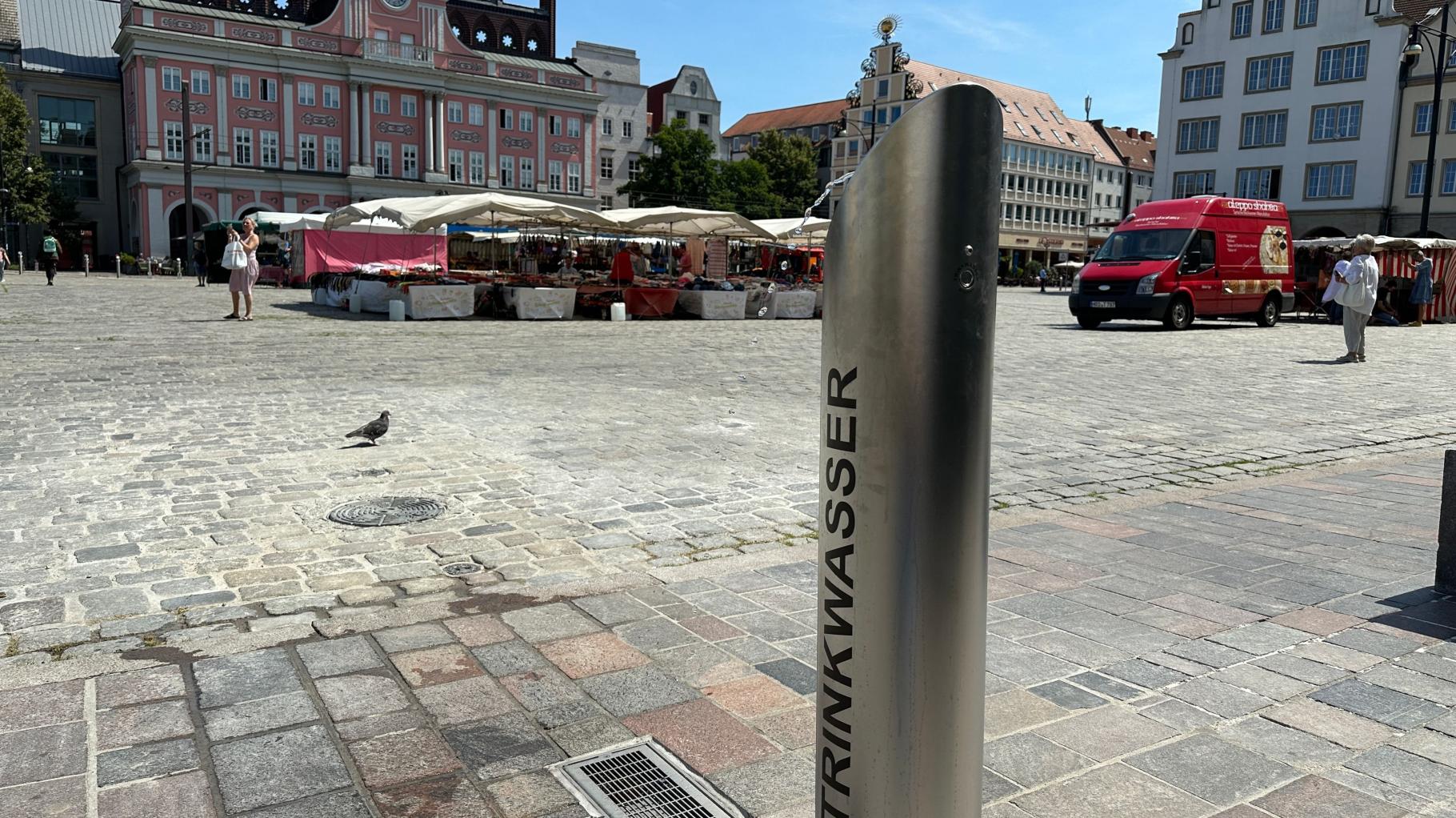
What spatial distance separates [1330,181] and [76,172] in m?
71.6

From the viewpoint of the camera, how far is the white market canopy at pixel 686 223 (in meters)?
22.0

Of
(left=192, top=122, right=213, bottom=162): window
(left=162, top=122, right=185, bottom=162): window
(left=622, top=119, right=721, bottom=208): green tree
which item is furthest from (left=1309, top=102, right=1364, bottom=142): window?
(left=162, top=122, right=185, bottom=162): window

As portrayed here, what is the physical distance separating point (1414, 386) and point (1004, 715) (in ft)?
40.0

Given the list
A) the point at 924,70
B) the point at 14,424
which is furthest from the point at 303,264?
the point at 924,70

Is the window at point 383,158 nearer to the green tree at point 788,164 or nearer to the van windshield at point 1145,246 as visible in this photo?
the green tree at point 788,164

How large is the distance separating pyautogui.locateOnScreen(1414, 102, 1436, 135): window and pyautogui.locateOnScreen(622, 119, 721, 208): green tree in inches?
1709

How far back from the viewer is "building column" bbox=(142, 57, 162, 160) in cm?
5822

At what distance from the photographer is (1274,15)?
53844 mm

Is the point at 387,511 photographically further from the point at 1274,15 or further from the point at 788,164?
the point at 788,164

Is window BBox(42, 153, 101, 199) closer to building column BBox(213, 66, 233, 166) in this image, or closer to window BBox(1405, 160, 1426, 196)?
building column BBox(213, 66, 233, 166)

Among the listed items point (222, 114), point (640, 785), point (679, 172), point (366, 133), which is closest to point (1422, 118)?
point (679, 172)

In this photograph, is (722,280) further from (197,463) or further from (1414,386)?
(197,463)

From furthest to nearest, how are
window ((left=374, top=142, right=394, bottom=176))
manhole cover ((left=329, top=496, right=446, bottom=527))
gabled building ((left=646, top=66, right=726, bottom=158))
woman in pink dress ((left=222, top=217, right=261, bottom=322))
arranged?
gabled building ((left=646, top=66, right=726, bottom=158)) → window ((left=374, top=142, right=394, bottom=176)) → woman in pink dress ((left=222, top=217, right=261, bottom=322)) → manhole cover ((left=329, top=496, right=446, bottom=527))

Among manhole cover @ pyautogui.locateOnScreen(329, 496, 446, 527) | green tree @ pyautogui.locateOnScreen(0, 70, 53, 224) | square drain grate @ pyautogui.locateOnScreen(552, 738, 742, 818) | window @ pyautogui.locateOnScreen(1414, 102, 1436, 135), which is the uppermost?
window @ pyautogui.locateOnScreen(1414, 102, 1436, 135)
